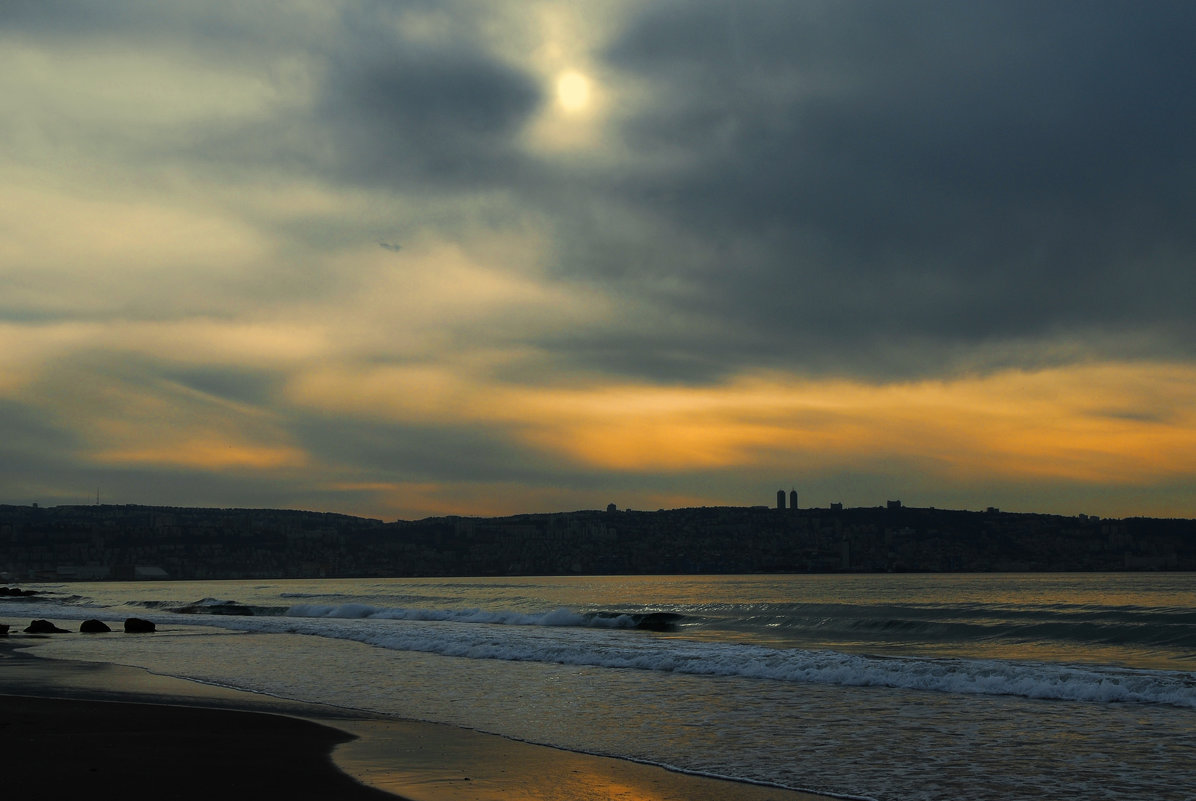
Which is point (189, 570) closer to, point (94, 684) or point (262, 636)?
point (262, 636)

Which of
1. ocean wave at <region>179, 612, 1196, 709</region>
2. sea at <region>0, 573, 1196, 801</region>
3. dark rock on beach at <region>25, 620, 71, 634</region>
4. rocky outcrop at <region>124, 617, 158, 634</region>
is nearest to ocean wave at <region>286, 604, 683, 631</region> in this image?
sea at <region>0, 573, 1196, 801</region>

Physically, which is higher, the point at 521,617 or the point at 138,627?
the point at 138,627

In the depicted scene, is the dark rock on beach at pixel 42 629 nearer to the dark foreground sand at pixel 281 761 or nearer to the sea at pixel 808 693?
the sea at pixel 808 693

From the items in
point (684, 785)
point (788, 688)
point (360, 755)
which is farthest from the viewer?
point (788, 688)

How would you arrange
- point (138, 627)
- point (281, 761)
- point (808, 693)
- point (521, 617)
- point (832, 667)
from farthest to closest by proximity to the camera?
point (521, 617) → point (138, 627) → point (832, 667) → point (808, 693) → point (281, 761)

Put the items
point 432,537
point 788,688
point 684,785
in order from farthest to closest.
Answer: point 432,537
point 788,688
point 684,785

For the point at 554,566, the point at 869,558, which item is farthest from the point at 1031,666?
the point at 554,566

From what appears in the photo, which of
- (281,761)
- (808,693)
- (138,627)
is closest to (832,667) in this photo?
(808,693)

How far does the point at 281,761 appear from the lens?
12188mm

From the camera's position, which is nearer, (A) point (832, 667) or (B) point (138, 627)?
(A) point (832, 667)

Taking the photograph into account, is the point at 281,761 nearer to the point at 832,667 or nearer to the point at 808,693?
the point at 808,693

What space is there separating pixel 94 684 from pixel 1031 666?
69.8 feet

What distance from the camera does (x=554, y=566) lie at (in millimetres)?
175750

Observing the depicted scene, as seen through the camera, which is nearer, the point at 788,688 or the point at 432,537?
the point at 788,688
